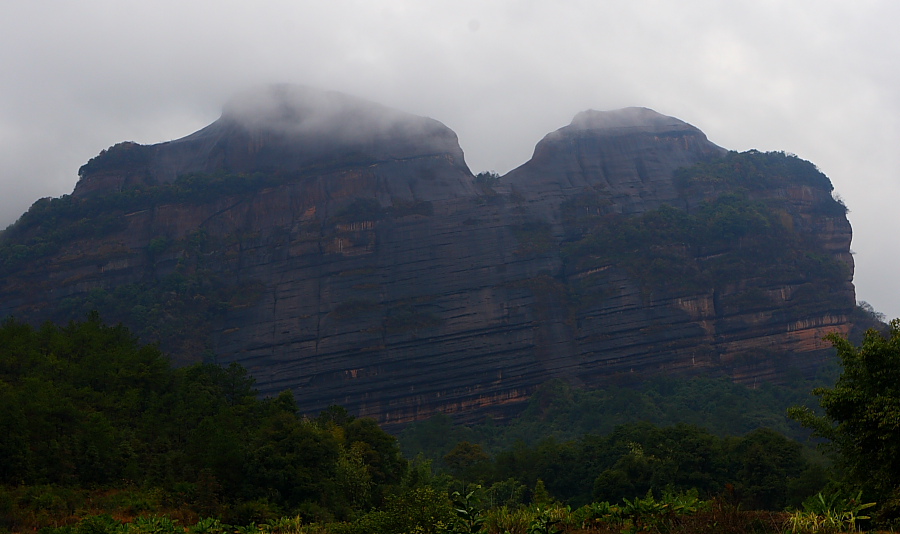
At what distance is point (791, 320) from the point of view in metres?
99.9

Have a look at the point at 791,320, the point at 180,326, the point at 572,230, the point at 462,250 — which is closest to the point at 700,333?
the point at 791,320

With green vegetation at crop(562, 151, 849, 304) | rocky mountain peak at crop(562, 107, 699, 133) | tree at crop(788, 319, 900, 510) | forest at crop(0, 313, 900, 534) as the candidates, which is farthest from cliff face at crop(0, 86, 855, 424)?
tree at crop(788, 319, 900, 510)

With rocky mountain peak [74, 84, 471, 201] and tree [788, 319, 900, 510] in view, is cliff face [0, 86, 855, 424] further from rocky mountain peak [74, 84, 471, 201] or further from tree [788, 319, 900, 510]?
tree [788, 319, 900, 510]

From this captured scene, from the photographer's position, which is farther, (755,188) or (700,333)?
(755,188)

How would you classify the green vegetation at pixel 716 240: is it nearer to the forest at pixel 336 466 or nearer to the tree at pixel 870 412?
the forest at pixel 336 466

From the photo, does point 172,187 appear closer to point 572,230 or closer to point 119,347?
point 572,230

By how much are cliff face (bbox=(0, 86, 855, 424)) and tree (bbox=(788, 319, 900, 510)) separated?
7918 centimetres

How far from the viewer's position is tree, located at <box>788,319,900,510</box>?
15.0 meters

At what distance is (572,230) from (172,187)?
54.8 metres

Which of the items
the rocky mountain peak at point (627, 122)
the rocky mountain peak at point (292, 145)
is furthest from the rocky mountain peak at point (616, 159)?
the rocky mountain peak at point (292, 145)

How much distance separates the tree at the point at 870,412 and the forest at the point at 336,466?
35mm

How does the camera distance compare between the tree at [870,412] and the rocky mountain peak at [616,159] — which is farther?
the rocky mountain peak at [616,159]

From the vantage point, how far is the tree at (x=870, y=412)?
15023 millimetres

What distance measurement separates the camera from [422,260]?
103 m
